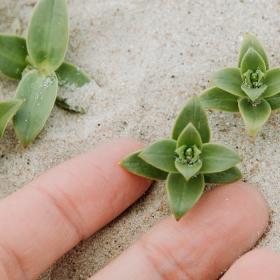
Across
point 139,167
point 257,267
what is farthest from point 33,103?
point 257,267

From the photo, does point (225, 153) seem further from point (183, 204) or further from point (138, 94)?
point (138, 94)

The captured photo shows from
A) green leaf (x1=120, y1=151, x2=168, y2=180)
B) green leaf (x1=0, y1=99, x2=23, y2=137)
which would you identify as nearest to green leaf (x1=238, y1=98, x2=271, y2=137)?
green leaf (x1=120, y1=151, x2=168, y2=180)

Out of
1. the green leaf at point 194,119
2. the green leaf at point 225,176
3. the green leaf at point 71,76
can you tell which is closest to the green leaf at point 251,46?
the green leaf at point 194,119

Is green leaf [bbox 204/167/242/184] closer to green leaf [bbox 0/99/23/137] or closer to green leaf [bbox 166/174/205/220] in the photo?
green leaf [bbox 166/174/205/220]

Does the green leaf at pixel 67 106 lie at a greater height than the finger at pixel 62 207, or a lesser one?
greater

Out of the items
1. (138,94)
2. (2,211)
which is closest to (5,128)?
(2,211)

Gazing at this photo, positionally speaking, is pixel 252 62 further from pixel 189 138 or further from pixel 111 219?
pixel 111 219

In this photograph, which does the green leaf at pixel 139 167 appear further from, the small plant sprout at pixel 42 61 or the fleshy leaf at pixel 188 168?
the small plant sprout at pixel 42 61
